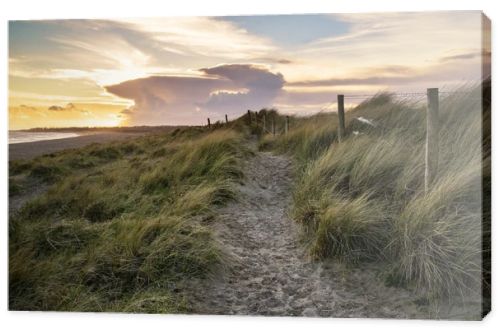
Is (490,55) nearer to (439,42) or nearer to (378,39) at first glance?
(439,42)

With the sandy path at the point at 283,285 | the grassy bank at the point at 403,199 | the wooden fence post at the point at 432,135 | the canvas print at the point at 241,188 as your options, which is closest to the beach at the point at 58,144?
the canvas print at the point at 241,188

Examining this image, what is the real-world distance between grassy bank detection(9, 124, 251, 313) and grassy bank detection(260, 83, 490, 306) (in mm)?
911

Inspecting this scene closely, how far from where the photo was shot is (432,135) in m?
4.29

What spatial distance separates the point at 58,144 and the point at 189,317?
2.00m

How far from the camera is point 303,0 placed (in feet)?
14.9

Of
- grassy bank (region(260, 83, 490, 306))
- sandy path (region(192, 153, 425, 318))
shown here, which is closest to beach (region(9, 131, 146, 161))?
sandy path (region(192, 153, 425, 318))

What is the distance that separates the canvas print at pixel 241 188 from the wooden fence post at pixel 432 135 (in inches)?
0.6

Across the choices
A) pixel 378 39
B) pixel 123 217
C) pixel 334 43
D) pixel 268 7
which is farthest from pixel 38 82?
pixel 378 39

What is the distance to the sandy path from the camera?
4016 mm

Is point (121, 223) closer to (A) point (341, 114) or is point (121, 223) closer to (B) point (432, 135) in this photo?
(A) point (341, 114)

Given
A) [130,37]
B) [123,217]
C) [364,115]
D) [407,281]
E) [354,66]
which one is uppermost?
[130,37]

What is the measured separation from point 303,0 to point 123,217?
7.55 ft

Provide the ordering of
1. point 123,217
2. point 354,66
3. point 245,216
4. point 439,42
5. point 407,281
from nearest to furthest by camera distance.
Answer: point 407,281 < point 439,42 < point 354,66 < point 123,217 < point 245,216

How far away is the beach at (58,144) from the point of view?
16.2 feet
